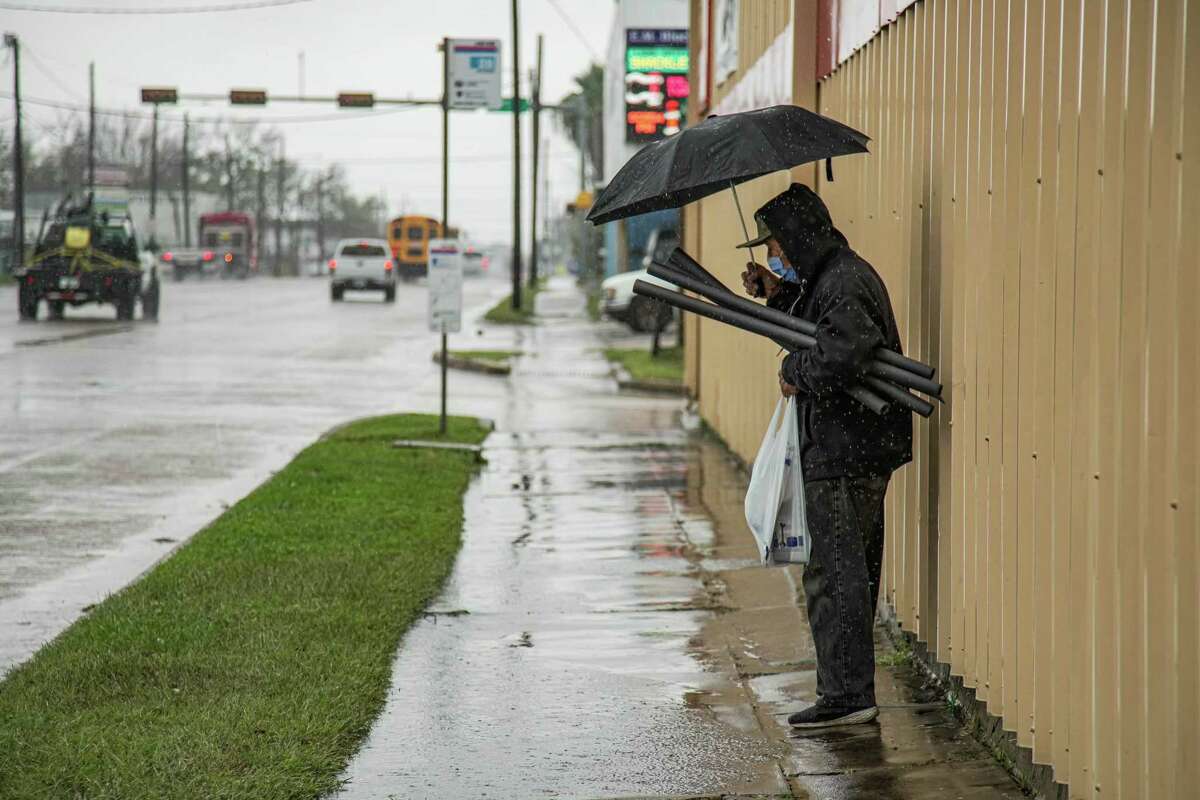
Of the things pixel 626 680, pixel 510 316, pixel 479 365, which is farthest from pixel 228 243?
pixel 626 680

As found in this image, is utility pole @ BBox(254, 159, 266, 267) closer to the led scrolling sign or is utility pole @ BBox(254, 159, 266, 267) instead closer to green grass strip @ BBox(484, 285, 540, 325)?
the led scrolling sign

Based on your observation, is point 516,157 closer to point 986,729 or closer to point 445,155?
point 445,155

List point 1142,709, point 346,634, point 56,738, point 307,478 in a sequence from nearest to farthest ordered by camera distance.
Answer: point 1142,709
point 56,738
point 346,634
point 307,478

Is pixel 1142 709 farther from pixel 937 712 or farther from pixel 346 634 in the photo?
pixel 346 634

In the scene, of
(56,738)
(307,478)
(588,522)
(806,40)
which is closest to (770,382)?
(588,522)

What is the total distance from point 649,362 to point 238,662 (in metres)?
17.9

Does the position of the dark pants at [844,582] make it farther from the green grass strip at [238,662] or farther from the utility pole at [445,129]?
the utility pole at [445,129]

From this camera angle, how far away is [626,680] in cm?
649

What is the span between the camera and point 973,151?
5.60 metres

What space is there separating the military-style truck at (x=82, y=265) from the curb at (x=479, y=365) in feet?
39.5

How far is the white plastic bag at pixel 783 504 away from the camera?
5.80m

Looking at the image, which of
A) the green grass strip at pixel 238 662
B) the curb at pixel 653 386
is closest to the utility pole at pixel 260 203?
the curb at pixel 653 386

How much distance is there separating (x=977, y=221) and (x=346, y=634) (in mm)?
3133

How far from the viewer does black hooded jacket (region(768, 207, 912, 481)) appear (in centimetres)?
541
